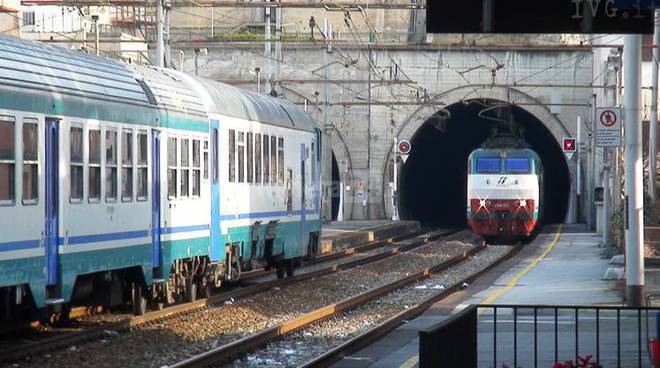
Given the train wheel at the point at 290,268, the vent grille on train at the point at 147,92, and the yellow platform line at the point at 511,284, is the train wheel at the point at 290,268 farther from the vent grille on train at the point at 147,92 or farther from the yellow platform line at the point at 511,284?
the vent grille on train at the point at 147,92

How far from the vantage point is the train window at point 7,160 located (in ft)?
45.9

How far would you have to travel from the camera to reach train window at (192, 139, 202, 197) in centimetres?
2080

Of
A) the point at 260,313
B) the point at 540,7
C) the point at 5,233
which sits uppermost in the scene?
the point at 540,7

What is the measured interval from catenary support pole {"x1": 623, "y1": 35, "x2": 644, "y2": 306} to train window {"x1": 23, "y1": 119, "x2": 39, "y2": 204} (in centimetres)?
887

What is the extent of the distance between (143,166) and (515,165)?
3109 cm

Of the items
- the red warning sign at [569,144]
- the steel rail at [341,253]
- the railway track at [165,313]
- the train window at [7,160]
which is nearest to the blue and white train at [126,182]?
the train window at [7,160]

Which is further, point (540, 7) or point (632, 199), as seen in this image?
point (632, 199)

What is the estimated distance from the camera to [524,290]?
2555 cm

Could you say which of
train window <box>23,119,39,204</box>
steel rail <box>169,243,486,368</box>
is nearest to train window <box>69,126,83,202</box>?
train window <box>23,119,39,204</box>

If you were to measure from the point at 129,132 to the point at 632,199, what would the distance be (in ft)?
23.5

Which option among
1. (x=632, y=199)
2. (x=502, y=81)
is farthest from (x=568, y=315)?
(x=502, y=81)

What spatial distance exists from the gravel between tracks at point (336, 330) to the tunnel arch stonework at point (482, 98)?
1247 inches

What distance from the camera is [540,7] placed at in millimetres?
12594

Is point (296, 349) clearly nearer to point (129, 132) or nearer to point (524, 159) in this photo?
point (129, 132)
